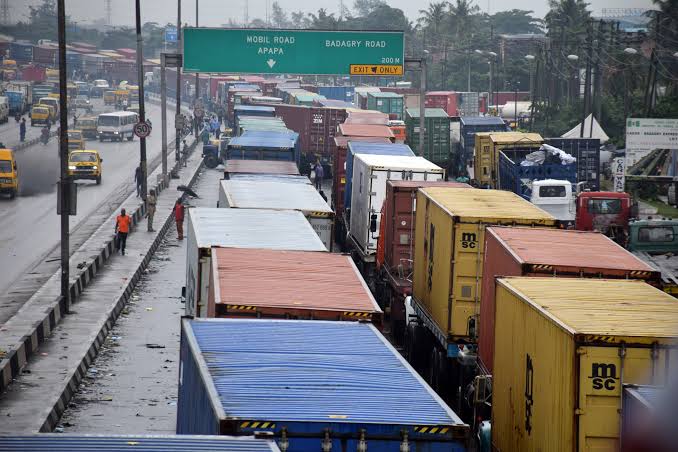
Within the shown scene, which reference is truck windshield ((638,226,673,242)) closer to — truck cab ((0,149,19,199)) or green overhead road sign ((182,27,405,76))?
green overhead road sign ((182,27,405,76))

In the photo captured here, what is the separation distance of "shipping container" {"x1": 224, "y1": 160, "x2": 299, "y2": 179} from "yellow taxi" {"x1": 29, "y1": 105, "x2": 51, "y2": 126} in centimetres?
6213

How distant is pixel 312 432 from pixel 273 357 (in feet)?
7.15

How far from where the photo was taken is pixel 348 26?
636 ft

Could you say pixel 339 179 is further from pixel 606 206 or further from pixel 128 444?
pixel 128 444

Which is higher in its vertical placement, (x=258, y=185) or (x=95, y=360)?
(x=258, y=185)

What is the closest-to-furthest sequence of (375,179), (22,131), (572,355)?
(572,355) < (375,179) < (22,131)

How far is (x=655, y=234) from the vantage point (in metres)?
27.5

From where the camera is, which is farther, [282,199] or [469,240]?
[282,199]

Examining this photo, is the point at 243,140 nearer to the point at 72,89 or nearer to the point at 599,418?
the point at 599,418

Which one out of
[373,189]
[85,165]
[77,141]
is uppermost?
[373,189]

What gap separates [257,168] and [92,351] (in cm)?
1394

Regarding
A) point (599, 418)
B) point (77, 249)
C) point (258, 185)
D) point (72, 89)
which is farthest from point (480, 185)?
point (72, 89)

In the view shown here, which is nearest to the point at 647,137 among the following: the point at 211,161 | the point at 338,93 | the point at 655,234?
the point at 655,234

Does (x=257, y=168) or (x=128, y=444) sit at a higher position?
(x=128, y=444)
